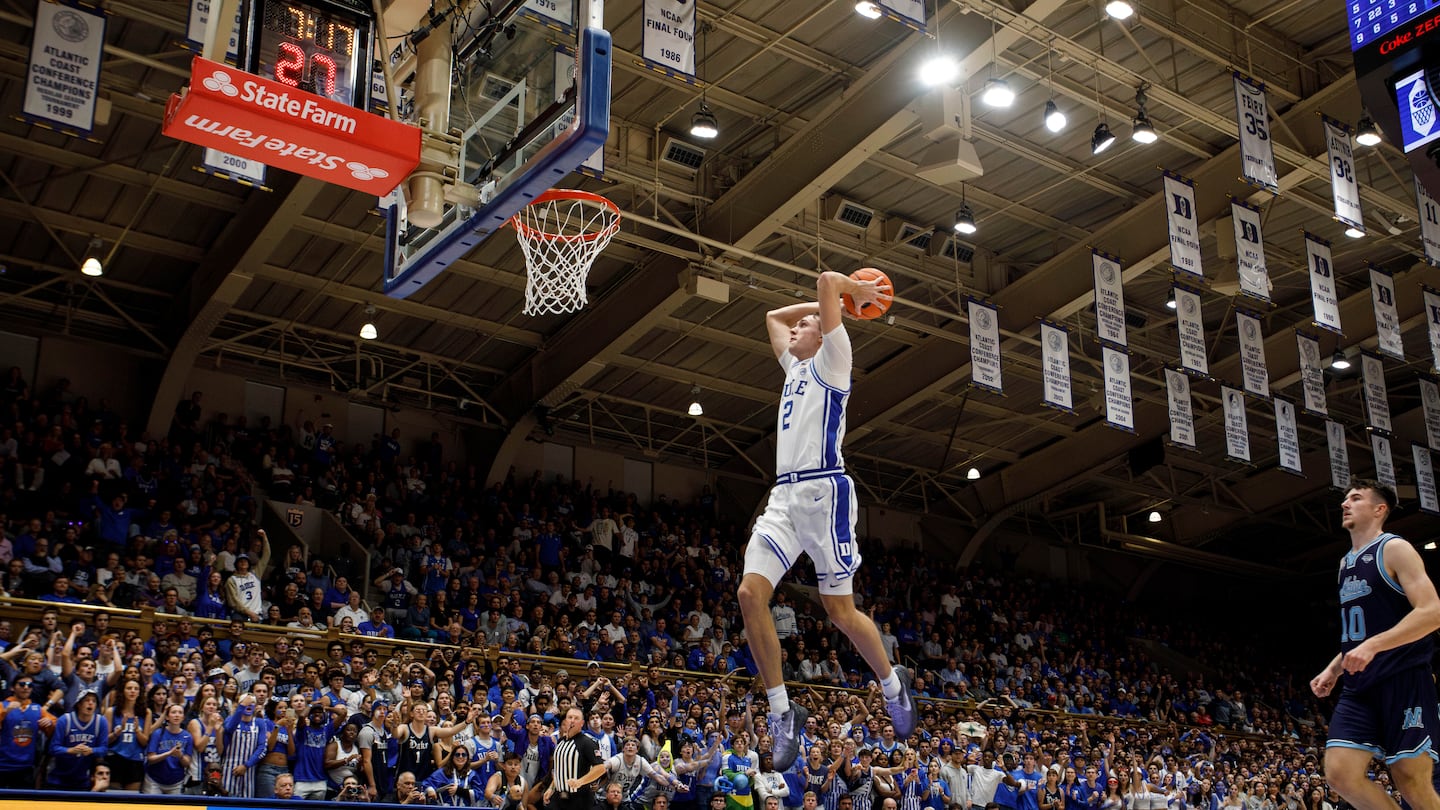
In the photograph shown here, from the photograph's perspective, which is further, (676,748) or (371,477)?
(371,477)

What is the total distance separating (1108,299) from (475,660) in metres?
11.6

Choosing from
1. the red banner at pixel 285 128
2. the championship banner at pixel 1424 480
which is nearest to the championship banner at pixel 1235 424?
the championship banner at pixel 1424 480

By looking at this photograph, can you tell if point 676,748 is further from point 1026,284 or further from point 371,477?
point 1026,284

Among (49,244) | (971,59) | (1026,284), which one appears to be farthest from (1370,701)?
(49,244)

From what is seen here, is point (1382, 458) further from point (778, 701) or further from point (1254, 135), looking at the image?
point (778, 701)

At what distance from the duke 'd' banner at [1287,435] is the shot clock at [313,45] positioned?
1914 centimetres

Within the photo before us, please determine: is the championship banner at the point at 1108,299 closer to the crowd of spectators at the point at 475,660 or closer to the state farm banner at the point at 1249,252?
the state farm banner at the point at 1249,252

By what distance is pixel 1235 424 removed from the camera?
22.6 meters

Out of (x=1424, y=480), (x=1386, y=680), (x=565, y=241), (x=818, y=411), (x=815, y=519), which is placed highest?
(x=565, y=241)

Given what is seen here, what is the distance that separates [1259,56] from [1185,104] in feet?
6.43

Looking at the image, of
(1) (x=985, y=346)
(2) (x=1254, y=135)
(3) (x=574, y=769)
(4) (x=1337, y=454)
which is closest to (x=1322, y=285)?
(2) (x=1254, y=135)

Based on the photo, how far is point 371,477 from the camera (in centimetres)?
2325

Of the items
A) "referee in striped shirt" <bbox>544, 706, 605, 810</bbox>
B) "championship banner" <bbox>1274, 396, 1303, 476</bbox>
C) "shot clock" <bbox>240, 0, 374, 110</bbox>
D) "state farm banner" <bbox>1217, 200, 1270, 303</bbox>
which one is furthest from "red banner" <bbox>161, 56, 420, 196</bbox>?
"championship banner" <bbox>1274, 396, 1303, 476</bbox>

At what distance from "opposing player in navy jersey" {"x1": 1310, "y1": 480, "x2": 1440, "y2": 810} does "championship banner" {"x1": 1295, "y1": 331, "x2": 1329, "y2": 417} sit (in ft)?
56.1
